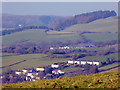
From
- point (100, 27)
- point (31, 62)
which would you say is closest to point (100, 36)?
point (100, 27)

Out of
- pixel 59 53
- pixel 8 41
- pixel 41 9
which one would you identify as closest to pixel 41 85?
pixel 59 53

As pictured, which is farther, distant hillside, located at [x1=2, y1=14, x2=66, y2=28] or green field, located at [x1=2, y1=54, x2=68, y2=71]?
distant hillside, located at [x1=2, y1=14, x2=66, y2=28]

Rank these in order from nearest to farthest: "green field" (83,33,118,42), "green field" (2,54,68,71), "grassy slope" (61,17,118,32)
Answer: "green field" (2,54,68,71)
"green field" (83,33,118,42)
"grassy slope" (61,17,118,32)

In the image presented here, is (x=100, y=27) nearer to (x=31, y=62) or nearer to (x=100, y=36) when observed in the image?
(x=100, y=36)

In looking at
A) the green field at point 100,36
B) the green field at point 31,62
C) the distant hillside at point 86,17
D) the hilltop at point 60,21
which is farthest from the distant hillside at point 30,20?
the green field at point 31,62

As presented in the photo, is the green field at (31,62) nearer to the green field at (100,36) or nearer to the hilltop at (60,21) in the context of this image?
the green field at (100,36)

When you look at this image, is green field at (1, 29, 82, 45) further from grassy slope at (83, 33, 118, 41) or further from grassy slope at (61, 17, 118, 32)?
grassy slope at (61, 17, 118, 32)

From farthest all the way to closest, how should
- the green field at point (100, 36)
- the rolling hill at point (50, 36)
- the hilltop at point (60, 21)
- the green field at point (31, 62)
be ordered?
the hilltop at point (60, 21), the rolling hill at point (50, 36), the green field at point (100, 36), the green field at point (31, 62)

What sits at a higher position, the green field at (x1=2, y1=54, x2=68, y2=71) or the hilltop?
the hilltop

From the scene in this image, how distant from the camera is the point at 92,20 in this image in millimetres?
106500

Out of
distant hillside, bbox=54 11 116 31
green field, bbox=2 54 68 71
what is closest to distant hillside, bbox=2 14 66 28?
distant hillside, bbox=54 11 116 31

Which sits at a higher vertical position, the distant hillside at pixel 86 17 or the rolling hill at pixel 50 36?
the distant hillside at pixel 86 17

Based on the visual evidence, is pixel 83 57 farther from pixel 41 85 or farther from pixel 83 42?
pixel 41 85

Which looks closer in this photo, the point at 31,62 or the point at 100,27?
the point at 31,62
